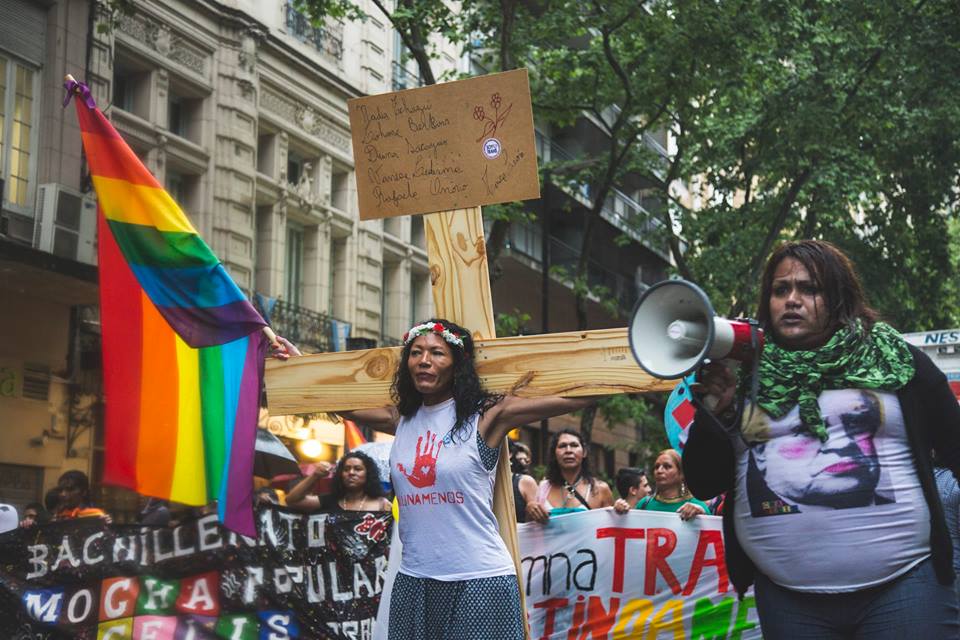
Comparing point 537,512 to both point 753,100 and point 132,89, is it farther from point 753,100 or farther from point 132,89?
point 753,100

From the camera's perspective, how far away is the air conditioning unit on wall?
Answer: 50.0 ft

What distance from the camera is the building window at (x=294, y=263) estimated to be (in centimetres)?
2252

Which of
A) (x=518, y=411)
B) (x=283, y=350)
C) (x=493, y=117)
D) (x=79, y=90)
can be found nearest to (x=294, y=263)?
(x=79, y=90)

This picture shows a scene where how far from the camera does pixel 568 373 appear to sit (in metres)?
5.09

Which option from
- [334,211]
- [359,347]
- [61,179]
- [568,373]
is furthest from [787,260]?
[334,211]

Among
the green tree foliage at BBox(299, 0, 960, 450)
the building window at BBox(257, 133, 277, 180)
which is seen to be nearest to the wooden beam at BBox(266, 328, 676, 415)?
the green tree foliage at BBox(299, 0, 960, 450)

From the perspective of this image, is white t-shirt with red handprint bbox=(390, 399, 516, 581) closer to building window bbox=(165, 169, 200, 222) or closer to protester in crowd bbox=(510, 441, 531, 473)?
protester in crowd bbox=(510, 441, 531, 473)

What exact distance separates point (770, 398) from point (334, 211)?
65.9 ft

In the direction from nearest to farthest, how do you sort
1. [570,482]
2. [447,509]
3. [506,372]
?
[447,509], [506,372], [570,482]

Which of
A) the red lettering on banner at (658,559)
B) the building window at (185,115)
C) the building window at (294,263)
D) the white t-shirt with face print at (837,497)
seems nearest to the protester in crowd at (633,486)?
the red lettering on banner at (658,559)

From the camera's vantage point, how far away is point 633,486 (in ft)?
31.0

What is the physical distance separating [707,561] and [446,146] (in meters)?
3.45

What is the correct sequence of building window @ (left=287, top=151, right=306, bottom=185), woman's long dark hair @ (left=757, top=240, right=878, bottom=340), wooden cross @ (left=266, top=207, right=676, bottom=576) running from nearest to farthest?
1. woman's long dark hair @ (left=757, top=240, right=878, bottom=340)
2. wooden cross @ (left=266, top=207, right=676, bottom=576)
3. building window @ (left=287, top=151, right=306, bottom=185)

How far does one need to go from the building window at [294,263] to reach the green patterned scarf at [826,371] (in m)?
19.2
